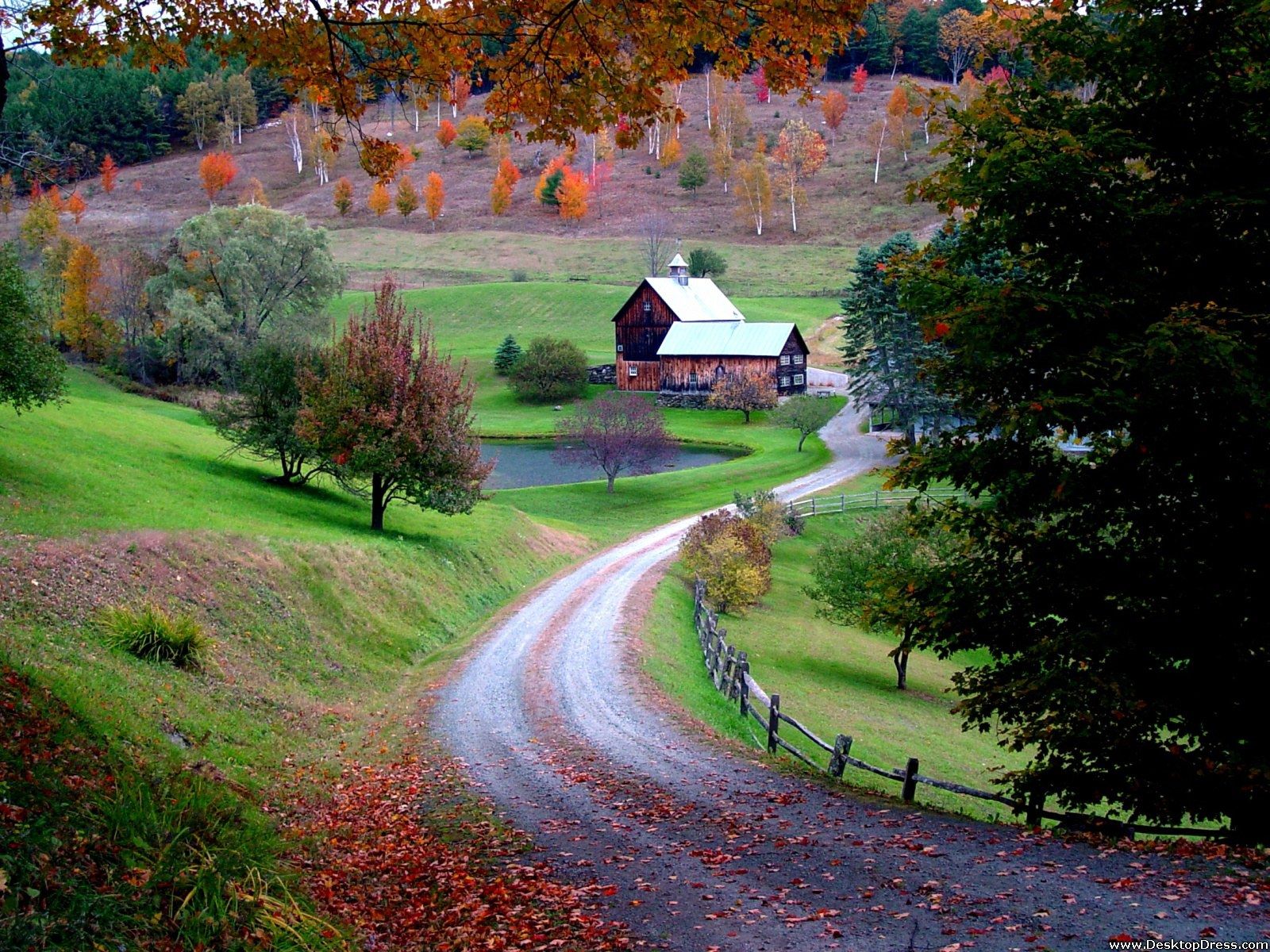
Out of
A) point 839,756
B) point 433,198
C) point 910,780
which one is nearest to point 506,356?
point 433,198

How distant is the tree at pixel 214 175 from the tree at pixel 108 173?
11.0 meters

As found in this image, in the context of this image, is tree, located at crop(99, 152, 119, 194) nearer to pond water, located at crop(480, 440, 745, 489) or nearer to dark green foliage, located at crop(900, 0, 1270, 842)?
pond water, located at crop(480, 440, 745, 489)

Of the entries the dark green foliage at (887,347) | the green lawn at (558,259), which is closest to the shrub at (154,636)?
the dark green foliage at (887,347)

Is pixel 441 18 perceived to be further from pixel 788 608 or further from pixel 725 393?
pixel 725 393

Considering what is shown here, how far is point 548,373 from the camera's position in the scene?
83750 millimetres

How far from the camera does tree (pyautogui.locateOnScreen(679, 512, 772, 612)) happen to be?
33.5 m

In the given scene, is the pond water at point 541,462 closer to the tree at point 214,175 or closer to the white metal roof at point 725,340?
the white metal roof at point 725,340

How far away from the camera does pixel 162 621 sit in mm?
15781

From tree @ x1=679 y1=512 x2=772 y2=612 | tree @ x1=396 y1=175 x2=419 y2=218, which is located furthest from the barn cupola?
tree @ x1=679 y1=512 x2=772 y2=612

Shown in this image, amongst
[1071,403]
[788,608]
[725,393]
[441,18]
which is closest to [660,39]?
[441,18]

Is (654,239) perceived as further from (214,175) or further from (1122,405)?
(1122,405)

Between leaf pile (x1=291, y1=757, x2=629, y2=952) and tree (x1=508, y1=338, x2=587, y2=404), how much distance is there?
239 ft

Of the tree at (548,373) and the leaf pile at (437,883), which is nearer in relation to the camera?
the leaf pile at (437,883)

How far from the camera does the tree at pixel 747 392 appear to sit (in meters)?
74.9
